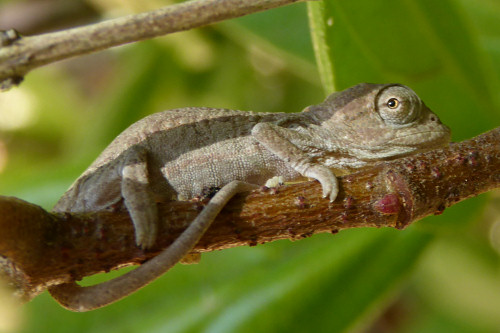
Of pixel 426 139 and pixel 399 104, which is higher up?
pixel 399 104

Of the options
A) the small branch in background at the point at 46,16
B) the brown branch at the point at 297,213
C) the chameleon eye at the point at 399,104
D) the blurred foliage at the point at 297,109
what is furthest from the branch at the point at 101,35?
the small branch in background at the point at 46,16

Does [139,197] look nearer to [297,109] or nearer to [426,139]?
[426,139]

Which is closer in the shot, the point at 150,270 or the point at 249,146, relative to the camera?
the point at 150,270

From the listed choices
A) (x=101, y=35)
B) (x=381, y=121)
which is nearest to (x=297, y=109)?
(x=381, y=121)

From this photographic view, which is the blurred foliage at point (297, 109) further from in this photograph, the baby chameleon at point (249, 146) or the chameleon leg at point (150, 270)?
the chameleon leg at point (150, 270)

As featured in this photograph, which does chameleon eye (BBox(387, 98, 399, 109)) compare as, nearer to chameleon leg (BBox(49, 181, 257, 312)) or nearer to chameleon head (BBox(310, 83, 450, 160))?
chameleon head (BBox(310, 83, 450, 160))

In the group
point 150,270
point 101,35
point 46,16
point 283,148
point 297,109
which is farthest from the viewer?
point 297,109

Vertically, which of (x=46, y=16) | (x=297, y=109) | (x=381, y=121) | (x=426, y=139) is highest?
(x=46, y=16)
